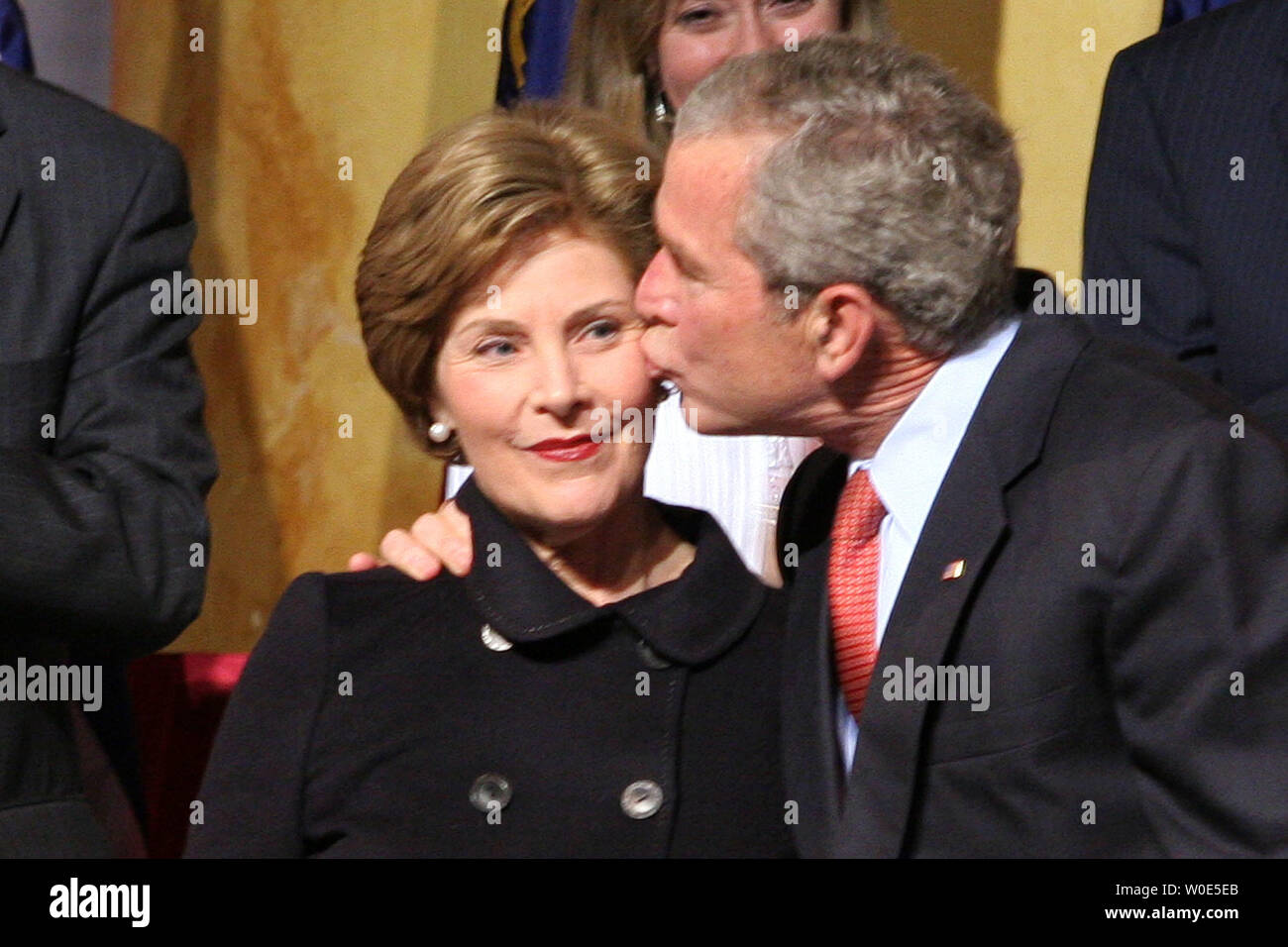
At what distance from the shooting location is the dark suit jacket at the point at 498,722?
74.6 inches

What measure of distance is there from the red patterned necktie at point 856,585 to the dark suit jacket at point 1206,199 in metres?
0.77

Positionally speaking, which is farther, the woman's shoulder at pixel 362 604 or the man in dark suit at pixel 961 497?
the woman's shoulder at pixel 362 604

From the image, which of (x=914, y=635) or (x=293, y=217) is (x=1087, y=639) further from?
(x=293, y=217)

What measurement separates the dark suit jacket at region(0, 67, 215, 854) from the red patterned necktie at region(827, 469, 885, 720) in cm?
71

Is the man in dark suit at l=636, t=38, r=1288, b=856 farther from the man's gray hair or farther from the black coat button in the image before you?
the black coat button

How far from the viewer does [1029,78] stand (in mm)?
3865

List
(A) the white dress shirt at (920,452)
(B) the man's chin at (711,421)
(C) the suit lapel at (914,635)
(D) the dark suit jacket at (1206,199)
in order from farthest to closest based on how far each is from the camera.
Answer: (D) the dark suit jacket at (1206,199), (B) the man's chin at (711,421), (A) the white dress shirt at (920,452), (C) the suit lapel at (914,635)

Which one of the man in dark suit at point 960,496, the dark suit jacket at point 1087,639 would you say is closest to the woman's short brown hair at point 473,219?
the man in dark suit at point 960,496

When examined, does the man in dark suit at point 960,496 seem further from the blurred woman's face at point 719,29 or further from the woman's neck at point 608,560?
the blurred woman's face at point 719,29

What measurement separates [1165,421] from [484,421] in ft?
2.24

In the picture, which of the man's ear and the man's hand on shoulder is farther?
the man's hand on shoulder

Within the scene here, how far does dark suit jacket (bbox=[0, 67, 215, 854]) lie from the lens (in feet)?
6.57

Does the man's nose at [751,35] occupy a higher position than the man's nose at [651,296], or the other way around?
the man's nose at [751,35]

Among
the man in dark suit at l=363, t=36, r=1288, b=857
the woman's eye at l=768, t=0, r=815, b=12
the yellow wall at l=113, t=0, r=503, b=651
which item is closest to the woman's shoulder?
the man in dark suit at l=363, t=36, r=1288, b=857
